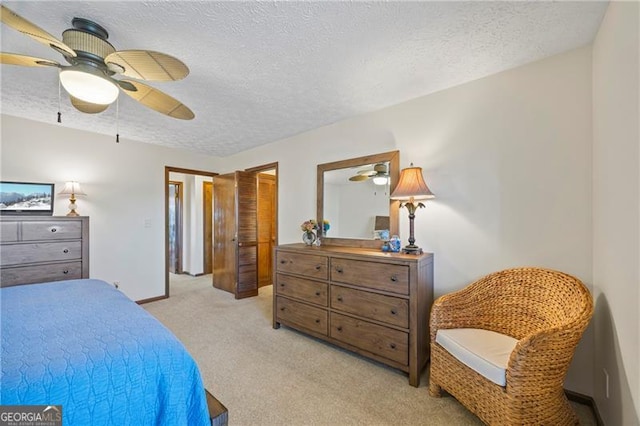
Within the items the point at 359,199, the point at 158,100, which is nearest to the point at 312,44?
the point at 158,100

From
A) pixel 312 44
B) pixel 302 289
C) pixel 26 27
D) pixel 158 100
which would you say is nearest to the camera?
pixel 26 27

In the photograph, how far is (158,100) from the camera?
1.97m

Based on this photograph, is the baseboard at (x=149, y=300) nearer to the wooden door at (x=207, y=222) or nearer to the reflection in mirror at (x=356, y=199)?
the wooden door at (x=207, y=222)

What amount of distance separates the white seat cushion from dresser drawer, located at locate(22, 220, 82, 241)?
3.76m

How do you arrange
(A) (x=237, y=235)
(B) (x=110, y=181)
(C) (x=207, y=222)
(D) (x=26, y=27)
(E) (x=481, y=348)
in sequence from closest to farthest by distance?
(D) (x=26, y=27) < (E) (x=481, y=348) < (B) (x=110, y=181) < (A) (x=237, y=235) < (C) (x=207, y=222)

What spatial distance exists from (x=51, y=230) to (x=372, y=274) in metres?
3.34

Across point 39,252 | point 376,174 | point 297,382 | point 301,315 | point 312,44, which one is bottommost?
point 297,382

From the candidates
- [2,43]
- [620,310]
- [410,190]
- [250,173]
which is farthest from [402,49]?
[250,173]

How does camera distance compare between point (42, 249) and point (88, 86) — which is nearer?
point (88, 86)

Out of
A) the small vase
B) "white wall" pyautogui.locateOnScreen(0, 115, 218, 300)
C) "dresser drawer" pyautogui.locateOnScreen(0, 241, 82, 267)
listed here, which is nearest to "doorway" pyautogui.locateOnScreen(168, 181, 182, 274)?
"white wall" pyautogui.locateOnScreen(0, 115, 218, 300)

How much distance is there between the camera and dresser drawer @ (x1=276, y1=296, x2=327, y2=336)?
2706 mm

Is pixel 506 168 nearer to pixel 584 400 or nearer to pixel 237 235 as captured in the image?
pixel 584 400

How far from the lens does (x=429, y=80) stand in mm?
2287

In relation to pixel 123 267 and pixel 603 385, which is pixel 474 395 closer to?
pixel 603 385
